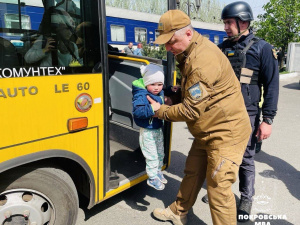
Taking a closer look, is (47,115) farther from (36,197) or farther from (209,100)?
(209,100)

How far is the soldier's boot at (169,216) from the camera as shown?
2641mm

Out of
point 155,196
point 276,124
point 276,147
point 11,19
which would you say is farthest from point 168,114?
point 276,124

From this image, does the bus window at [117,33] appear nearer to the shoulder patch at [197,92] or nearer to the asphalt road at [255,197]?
the asphalt road at [255,197]

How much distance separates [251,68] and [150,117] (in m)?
1.10

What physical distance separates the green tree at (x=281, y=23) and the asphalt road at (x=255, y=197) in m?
14.5

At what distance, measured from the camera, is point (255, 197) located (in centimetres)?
320

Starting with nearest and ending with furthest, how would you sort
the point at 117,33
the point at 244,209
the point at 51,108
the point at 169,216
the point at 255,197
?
1. the point at 51,108
2. the point at 169,216
3. the point at 244,209
4. the point at 255,197
5. the point at 117,33

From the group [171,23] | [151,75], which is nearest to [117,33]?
[151,75]

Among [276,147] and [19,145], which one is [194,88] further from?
[276,147]

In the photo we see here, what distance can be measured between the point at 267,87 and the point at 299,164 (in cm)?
211

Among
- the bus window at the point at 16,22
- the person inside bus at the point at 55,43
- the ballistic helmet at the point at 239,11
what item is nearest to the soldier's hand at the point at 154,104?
the person inside bus at the point at 55,43

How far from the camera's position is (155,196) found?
319cm

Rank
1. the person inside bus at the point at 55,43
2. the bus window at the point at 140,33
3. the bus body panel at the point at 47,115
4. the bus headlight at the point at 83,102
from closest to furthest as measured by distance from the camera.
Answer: the bus body panel at the point at 47,115 → the person inside bus at the point at 55,43 → the bus headlight at the point at 83,102 → the bus window at the point at 140,33

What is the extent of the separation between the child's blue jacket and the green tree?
17.1 meters
